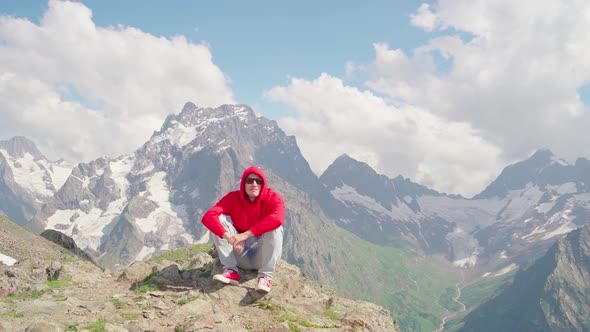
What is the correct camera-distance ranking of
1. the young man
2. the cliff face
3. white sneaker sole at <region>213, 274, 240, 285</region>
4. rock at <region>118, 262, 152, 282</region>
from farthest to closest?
rock at <region>118, 262, 152, 282</region>
white sneaker sole at <region>213, 274, 240, 285</region>
the young man
the cliff face

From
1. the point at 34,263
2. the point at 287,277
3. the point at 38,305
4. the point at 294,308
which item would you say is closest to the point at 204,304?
the point at 294,308

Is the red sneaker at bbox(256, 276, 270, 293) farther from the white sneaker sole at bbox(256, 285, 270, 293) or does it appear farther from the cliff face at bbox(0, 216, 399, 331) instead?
the cliff face at bbox(0, 216, 399, 331)

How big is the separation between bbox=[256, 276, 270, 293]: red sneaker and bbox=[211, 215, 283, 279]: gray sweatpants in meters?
0.21

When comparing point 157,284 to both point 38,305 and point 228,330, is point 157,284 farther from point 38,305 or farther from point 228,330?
point 228,330

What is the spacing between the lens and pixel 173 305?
545 inches

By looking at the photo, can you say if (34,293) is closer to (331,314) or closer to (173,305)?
(173,305)

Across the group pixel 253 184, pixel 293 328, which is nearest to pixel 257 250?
pixel 253 184

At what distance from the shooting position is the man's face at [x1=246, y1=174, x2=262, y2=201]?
1465 centimetres

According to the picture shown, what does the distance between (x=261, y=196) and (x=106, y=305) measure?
659 cm

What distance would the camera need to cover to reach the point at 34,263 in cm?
2491

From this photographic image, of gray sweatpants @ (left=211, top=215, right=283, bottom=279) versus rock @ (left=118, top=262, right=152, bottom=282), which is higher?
gray sweatpants @ (left=211, top=215, right=283, bottom=279)

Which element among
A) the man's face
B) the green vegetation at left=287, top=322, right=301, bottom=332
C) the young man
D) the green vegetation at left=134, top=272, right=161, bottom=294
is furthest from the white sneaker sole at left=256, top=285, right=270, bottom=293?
the green vegetation at left=134, top=272, right=161, bottom=294

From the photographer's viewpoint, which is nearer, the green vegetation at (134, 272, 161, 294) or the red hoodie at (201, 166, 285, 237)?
the red hoodie at (201, 166, 285, 237)

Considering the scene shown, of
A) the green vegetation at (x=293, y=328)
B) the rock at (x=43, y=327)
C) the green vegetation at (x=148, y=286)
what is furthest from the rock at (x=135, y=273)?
the green vegetation at (x=293, y=328)
